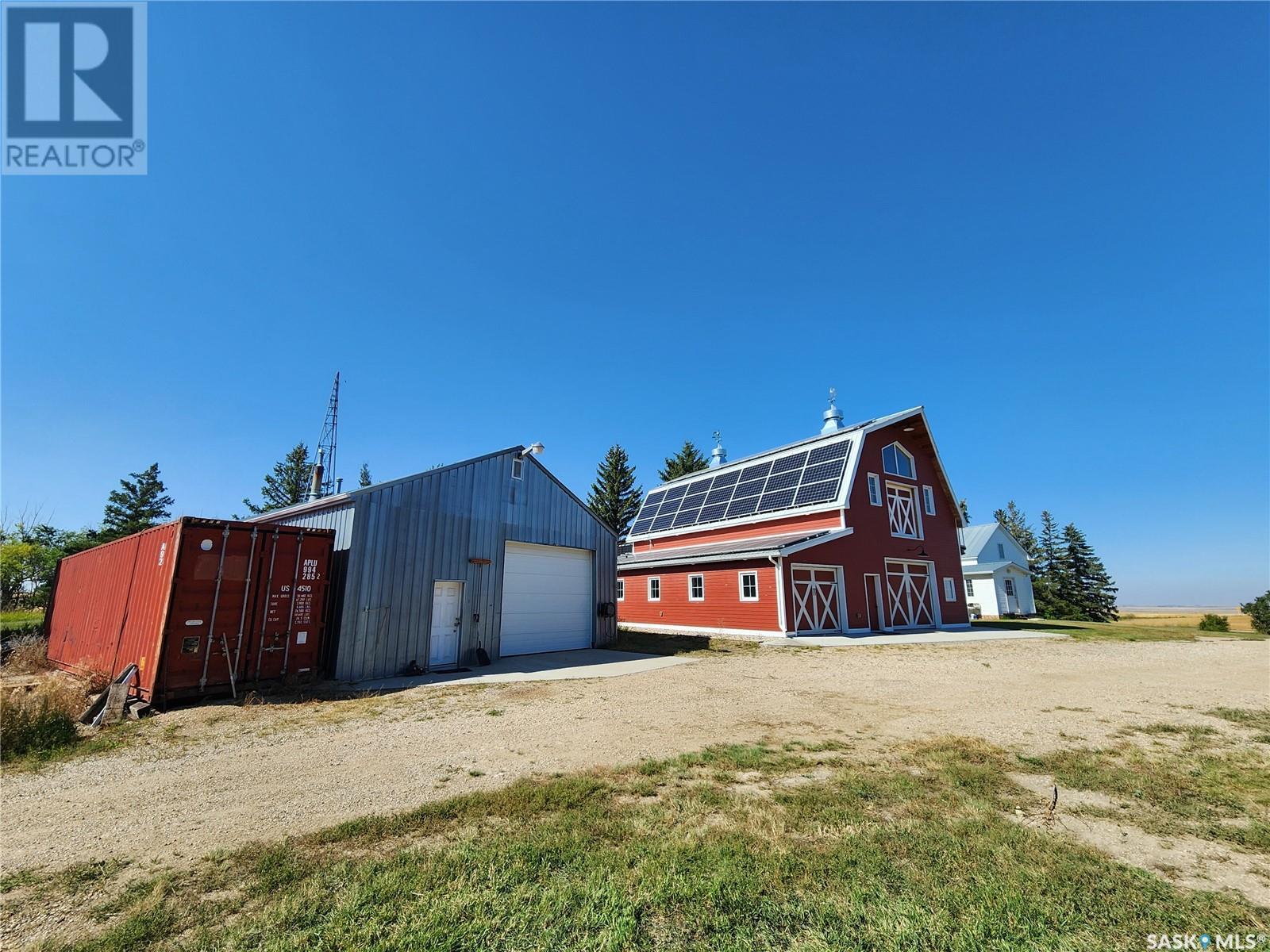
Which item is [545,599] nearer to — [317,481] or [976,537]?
[317,481]

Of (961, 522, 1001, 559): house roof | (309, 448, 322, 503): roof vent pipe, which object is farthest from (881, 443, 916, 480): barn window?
(309, 448, 322, 503): roof vent pipe

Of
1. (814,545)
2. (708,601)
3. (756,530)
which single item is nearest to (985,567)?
(756,530)

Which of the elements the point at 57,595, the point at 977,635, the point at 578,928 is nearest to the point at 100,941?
the point at 578,928

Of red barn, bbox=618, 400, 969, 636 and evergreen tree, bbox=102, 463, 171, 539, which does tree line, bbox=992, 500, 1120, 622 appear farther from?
evergreen tree, bbox=102, 463, 171, 539

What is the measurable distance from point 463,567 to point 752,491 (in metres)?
15.7

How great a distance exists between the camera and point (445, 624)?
42.4ft

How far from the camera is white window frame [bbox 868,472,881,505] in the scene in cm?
2302

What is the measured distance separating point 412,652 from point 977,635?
2103 cm

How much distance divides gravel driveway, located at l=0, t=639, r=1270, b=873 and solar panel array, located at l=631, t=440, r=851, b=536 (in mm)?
10427

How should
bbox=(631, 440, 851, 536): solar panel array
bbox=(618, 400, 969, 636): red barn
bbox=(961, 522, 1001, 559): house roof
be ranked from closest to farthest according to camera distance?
bbox=(618, 400, 969, 636): red barn → bbox=(631, 440, 851, 536): solar panel array → bbox=(961, 522, 1001, 559): house roof

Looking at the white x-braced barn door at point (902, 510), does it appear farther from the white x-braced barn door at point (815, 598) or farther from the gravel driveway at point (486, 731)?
the gravel driveway at point (486, 731)

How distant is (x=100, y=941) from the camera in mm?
2729

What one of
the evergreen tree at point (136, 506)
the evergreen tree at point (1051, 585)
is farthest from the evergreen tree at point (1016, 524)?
the evergreen tree at point (136, 506)

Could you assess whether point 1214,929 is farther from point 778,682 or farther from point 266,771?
point 778,682
